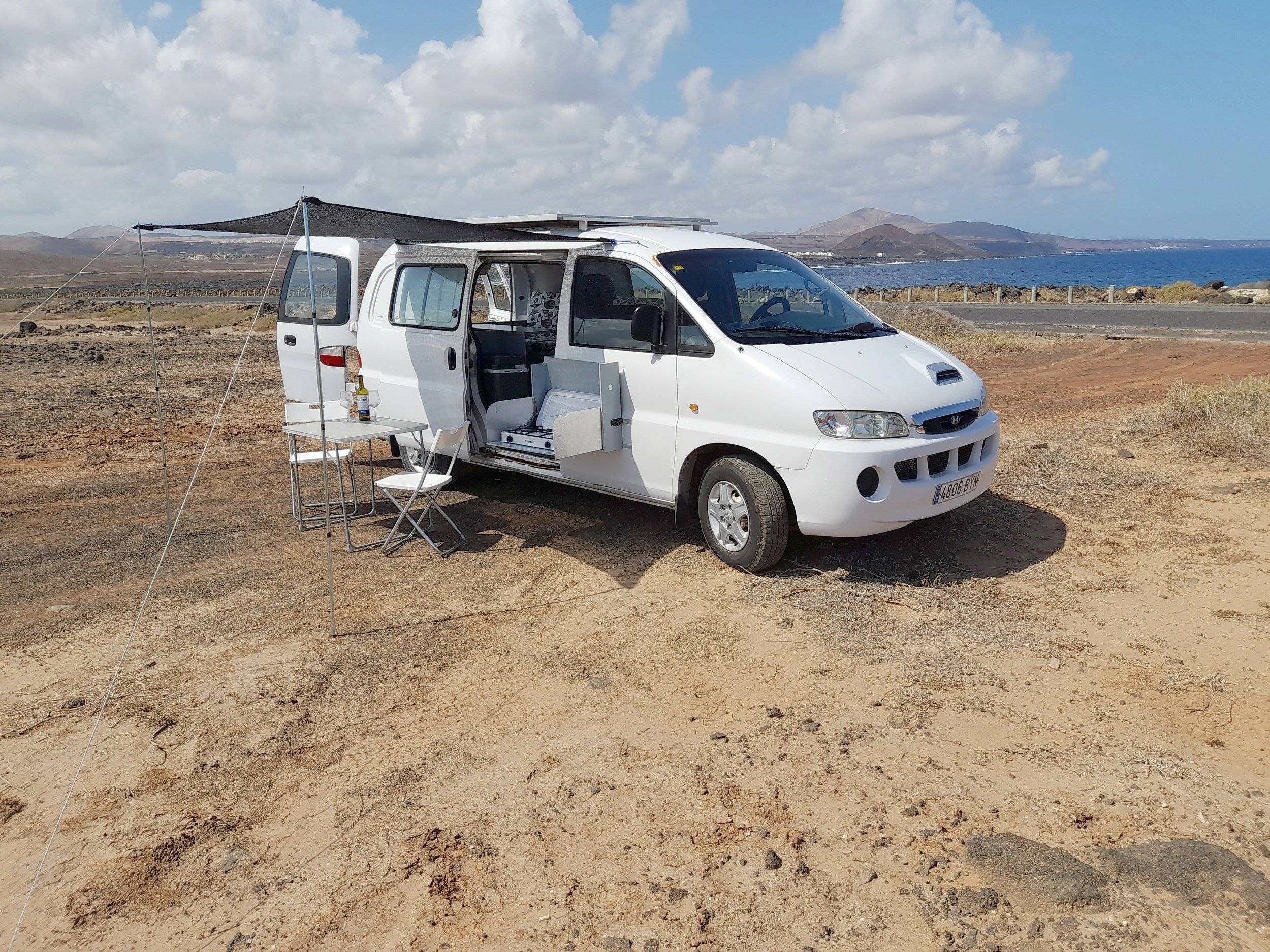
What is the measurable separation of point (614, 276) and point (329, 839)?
13.9 feet

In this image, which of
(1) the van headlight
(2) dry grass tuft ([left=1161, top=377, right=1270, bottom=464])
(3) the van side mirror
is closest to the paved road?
(2) dry grass tuft ([left=1161, top=377, right=1270, bottom=464])

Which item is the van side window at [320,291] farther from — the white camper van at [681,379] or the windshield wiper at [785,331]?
the windshield wiper at [785,331]

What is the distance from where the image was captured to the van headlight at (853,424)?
5367 millimetres

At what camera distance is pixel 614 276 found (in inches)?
260

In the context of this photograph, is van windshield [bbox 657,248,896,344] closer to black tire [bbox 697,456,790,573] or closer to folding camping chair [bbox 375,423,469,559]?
black tire [bbox 697,456,790,573]

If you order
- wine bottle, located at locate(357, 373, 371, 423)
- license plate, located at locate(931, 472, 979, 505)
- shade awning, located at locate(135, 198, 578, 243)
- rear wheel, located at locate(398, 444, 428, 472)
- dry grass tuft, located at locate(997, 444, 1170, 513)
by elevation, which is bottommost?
dry grass tuft, located at locate(997, 444, 1170, 513)

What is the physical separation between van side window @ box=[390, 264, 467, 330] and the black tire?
2.63m

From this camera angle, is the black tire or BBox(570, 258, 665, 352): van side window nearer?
the black tire

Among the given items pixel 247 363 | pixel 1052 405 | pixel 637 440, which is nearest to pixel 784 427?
pixel 637 440

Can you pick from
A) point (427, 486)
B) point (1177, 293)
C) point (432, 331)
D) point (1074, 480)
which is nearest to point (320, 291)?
point (432, 331)

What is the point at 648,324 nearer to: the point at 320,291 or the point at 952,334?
the point at 320,291

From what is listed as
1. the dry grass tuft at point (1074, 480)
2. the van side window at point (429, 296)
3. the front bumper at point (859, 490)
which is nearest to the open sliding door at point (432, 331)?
the van side window at point (429, 296)

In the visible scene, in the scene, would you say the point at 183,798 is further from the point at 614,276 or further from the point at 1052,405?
the point at 1052,405

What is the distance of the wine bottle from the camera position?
7184mm
